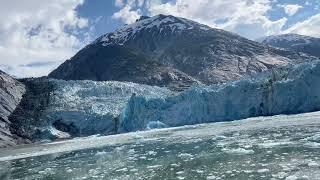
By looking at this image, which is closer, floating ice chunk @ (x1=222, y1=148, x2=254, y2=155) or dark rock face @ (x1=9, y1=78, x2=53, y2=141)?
floating ice chunk @ (x1=222, y1=148, x2=254, y2=155)

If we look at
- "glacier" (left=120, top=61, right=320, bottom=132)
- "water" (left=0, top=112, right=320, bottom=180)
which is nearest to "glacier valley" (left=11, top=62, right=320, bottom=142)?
"glacier" (left=120, top=61, right=320, bottom=132)

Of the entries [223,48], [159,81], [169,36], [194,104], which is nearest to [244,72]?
[223,48]

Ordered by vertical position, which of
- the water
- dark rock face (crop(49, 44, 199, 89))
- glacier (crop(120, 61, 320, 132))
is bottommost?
the water

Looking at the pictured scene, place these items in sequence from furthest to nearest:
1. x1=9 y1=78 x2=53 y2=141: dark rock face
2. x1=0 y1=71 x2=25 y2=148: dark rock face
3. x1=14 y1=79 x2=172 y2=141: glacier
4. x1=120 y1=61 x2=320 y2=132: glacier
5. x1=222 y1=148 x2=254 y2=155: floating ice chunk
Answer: x1=9 y1=78 x2=53 y2=141: dark rock face < x1=0 y1=71 x2=25 y2=148: dark rock face < x1=14 y1=79 x2=172 y2=141: glacier < x1=120 y1=61 x2=320 y2=132: glacier < x1=222 y1=148 x2=254 y2=155: floating ice chunk

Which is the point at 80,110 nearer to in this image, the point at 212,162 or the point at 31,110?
the point at 31,110

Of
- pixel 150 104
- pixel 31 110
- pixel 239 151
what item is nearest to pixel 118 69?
pixel 31 110

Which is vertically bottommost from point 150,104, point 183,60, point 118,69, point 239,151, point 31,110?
point 239,151

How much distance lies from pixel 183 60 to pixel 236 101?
112875 millimetres

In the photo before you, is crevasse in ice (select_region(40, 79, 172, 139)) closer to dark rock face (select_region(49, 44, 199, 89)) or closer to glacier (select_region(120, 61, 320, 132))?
glacier (select_region(120, 61, 320, 132))

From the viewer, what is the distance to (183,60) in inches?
6727

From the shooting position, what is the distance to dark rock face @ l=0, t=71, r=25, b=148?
73.9 metres

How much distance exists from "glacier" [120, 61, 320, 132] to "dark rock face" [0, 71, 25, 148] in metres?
19.0

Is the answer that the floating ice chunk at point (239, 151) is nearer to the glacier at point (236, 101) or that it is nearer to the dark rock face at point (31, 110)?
the glacier at point (236, 101)

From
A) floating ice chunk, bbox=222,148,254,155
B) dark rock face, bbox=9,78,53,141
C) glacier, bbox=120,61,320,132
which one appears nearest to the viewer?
floating ice chunk, bbox=222,148,254,155
